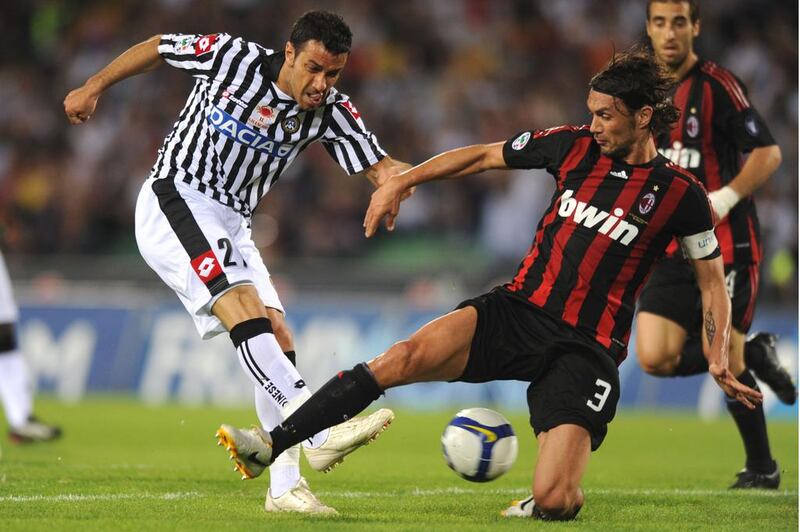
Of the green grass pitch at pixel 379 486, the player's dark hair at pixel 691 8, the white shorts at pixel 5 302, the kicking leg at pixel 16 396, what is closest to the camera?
the green grass pitch at pixel 379 486

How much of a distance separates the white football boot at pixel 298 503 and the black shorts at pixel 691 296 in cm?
279

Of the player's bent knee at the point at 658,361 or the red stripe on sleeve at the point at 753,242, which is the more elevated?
the red stripe on sleeve at the point at 753,242

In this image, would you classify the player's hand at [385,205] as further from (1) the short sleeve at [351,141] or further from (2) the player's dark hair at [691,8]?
(2) the player's dark hair at [691,8]

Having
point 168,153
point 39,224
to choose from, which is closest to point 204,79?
point 168,153

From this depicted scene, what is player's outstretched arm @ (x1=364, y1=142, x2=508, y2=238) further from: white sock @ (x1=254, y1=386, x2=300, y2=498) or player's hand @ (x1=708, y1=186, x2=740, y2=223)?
player's hand @ (x1=708, y1=186, x2=740, y2=223)

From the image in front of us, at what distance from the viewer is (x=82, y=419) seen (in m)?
12.6

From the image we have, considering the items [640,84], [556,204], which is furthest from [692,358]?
[640,84]

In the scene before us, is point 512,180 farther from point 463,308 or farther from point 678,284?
point 463,308

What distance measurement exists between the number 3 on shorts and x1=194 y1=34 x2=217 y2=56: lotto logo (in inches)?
99.8

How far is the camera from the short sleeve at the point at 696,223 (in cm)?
611

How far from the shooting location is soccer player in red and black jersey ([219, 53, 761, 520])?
5.98 metres

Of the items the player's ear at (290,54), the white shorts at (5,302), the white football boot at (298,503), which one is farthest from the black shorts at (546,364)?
the white shorts at (5,302)

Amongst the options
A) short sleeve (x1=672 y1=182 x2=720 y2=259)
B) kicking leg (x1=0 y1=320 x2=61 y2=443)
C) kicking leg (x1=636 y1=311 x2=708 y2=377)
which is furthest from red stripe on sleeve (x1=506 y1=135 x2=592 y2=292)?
kicking leg (x1=0 y1=320 x2=61 y2=443)

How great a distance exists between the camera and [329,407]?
5.63 meters
